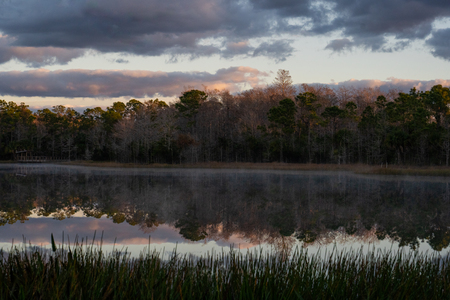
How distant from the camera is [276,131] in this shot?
48844 mm

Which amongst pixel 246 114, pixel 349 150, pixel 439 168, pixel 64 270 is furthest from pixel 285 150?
pixel 64 270

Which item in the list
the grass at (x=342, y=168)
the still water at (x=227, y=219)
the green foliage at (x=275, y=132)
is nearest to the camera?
the still water at (x=227, y=219)

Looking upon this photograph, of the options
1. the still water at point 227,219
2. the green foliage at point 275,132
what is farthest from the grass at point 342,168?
the still water at point 227,219

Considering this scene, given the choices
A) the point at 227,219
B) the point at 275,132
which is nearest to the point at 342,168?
the point at 275,132

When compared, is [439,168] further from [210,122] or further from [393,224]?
[210,122]

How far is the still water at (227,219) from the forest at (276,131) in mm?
22318

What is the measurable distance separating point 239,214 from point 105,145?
5588 centimetres

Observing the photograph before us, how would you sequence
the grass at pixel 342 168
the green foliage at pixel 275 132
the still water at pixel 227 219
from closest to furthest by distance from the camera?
the still water at pixel 227 219, the grass at pixel 342 168, the green foliage at pixel 275 132

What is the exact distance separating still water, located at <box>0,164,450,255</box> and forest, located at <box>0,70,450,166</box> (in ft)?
73.2

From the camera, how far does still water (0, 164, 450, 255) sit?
8828 millimetres

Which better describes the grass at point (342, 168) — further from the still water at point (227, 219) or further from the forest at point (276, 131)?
the still water at point (227, 219)

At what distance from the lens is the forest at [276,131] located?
38938 mm

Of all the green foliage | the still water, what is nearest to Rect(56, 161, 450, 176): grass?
the green foliage

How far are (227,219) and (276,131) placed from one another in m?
37.7
